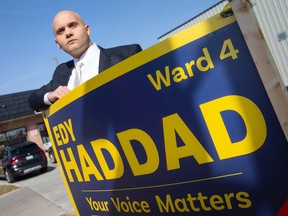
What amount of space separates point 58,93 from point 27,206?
7.22 meters

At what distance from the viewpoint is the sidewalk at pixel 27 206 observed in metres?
7.05

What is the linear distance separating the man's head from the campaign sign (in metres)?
0.33

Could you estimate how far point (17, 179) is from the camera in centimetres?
1526

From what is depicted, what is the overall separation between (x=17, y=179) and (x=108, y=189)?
14.9 m

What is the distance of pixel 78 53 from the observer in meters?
2.05

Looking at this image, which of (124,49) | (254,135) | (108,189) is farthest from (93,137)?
(254,135)

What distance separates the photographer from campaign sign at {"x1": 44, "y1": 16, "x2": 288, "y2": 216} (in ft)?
3.92

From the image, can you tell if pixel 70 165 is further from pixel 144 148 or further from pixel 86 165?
pixel 144 148

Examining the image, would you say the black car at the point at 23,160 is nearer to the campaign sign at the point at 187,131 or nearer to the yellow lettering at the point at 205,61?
the campaign sign at the point at 187,131

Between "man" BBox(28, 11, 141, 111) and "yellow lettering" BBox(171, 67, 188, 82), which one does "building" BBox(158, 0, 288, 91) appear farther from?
"yellow lettering" BBox(171, 67, 188, 82)

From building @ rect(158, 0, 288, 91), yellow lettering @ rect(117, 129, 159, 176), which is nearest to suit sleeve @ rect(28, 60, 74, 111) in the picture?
yellow lettering @ rect(117, 129, 159, 176)

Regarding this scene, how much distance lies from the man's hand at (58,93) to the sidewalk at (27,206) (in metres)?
4.74

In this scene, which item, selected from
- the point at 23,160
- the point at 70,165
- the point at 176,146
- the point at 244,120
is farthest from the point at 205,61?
the point at 23,160

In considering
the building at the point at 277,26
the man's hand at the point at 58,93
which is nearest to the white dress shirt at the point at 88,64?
the man's hand at the point at 58,93
